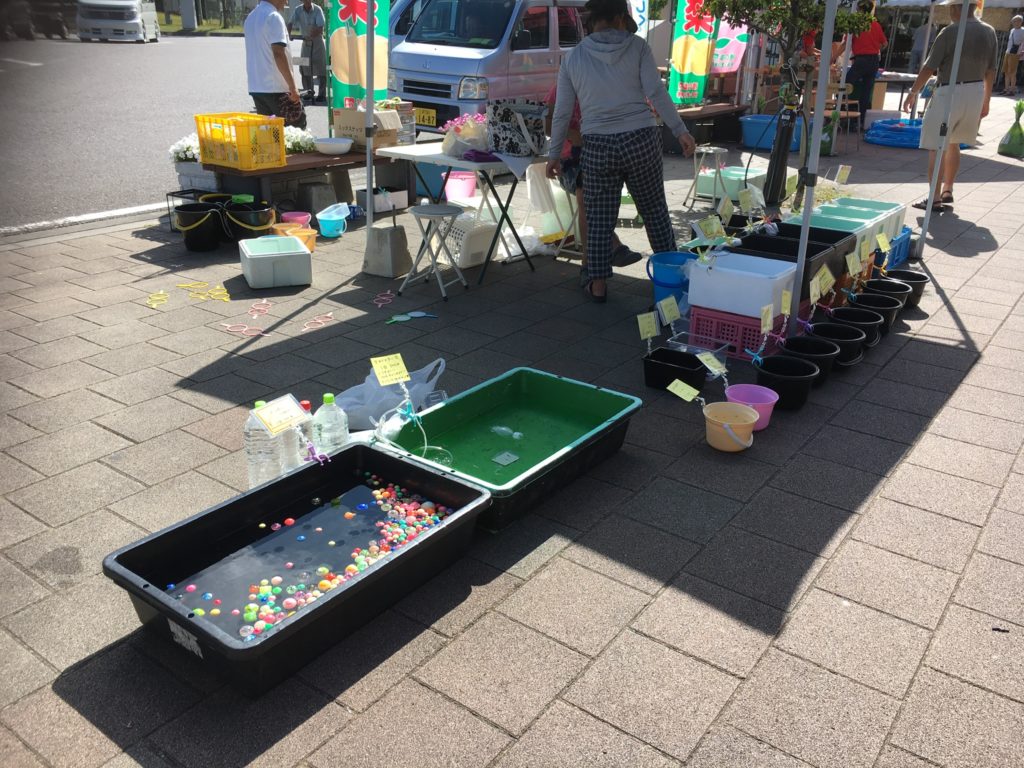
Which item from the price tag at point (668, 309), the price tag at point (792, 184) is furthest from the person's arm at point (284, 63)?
the price tag at point (792, 184)

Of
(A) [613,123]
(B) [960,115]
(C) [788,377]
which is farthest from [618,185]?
(B) [960,115]

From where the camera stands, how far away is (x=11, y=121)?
69 centimetres

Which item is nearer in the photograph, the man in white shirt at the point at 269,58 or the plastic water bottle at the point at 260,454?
the plastic water bottle at the point at 260,454

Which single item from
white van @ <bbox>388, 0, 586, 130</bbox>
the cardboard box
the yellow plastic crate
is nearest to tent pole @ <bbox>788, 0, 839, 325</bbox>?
the yellow plastic crate

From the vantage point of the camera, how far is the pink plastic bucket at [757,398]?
3.99m

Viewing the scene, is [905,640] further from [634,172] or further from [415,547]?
[634,172]

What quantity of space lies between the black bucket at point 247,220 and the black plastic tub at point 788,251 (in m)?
3.82

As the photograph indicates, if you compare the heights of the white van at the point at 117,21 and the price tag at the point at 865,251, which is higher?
the white van at the point at 117,21

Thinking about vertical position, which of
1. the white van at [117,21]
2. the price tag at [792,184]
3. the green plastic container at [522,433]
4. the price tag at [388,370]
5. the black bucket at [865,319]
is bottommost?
the green plastic container at [522,433]

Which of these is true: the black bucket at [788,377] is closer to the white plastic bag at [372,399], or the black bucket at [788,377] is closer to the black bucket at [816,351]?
the black bucket at [816,351]

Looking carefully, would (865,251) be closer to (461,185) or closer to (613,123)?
(613,123)

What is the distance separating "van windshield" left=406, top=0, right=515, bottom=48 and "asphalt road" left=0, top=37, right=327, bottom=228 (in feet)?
9.14

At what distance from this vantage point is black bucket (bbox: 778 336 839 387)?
14.5ft

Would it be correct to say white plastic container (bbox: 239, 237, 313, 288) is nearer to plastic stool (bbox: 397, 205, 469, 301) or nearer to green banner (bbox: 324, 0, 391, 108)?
plastic stool (bbox: 397, 205, 469, 301)
